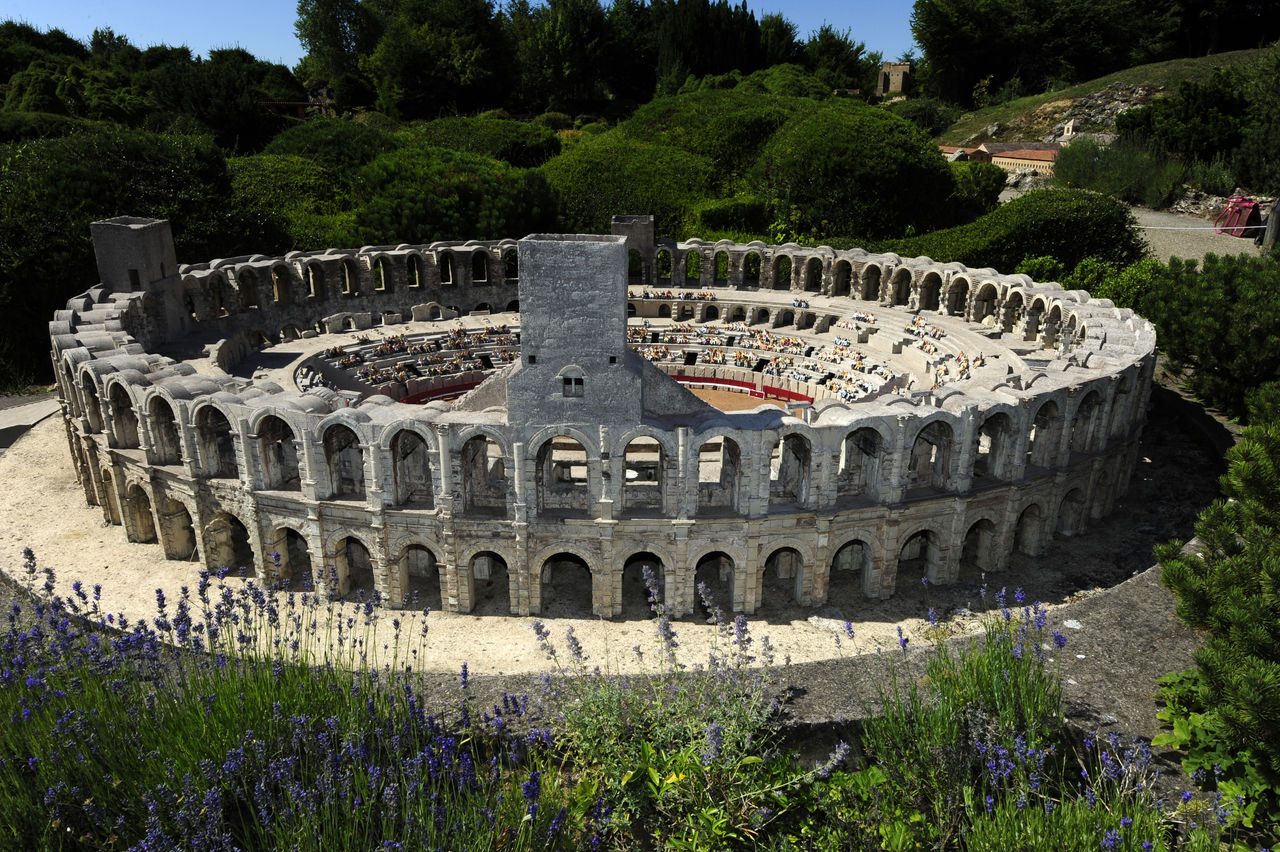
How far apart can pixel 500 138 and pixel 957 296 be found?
49.8 metres

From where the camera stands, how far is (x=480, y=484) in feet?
102

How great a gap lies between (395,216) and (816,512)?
4221 centimetres

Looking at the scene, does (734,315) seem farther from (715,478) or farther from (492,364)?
(715,478)

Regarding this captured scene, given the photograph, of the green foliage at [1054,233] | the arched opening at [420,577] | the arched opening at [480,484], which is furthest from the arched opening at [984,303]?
the arched opening at [420,577]

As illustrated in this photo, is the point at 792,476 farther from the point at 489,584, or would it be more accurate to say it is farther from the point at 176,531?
the point at 176,531

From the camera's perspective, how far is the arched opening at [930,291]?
53.0 metres

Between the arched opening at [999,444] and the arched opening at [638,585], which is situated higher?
the arched opening at [999,444]

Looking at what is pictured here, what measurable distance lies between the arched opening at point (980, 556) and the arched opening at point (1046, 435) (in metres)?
3.04

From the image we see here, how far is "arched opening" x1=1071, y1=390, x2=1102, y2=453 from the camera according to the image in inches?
1268

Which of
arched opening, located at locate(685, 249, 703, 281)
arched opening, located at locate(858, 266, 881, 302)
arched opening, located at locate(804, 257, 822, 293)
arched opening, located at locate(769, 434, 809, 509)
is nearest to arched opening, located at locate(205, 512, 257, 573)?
arched opening, located at locate(769, 434, 809, 509)

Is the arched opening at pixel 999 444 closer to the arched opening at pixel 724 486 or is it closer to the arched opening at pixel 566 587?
the arched opening at pixel 724 486

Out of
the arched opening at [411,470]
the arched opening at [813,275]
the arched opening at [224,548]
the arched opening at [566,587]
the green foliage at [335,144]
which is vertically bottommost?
the arched opening at [566,587]

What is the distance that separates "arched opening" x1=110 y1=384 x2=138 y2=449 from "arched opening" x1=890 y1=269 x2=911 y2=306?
134 feet

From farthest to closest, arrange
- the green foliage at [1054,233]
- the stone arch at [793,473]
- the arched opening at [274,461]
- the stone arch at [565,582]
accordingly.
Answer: the green foliage at [1054,233] → the arched opening at [274,461] → the stone arch at [565,582] → the stone arch at [793,473]
